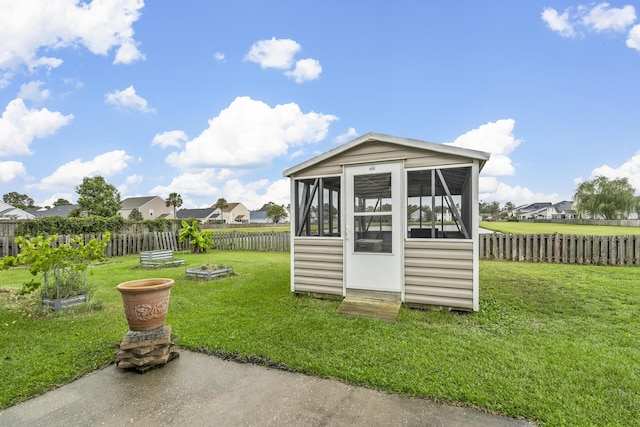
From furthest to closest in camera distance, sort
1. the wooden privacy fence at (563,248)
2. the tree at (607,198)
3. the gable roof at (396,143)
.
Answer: the tree at (607,198) < the wooden privacy fence at (563,248) < the gable roof at (396,143)

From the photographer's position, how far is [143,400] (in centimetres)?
243

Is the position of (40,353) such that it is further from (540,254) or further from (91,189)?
(91,189)

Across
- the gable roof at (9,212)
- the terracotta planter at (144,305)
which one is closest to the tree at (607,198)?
the terracotta planter at (144,305)

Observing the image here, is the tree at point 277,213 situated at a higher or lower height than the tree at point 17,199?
lower

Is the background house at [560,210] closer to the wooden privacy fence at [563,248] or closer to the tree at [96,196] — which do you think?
the wooden privacy fence at [563,248]

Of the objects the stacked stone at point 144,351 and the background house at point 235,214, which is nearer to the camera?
the stacked stone at point 144,351

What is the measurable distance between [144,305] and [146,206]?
5302 centimetres

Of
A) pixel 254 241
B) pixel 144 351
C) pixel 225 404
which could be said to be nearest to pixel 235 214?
pixel 254 241

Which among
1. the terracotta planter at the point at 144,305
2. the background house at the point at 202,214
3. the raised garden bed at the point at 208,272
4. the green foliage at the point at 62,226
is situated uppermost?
the background house at the point at 202,214

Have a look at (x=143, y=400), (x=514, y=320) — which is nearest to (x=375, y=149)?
(x=514, y=320)

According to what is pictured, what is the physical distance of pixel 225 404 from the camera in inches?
93.4

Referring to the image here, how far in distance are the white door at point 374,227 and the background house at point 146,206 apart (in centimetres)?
5116

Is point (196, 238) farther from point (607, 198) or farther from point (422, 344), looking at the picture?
point (607, 198)

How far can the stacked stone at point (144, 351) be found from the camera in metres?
2.91
